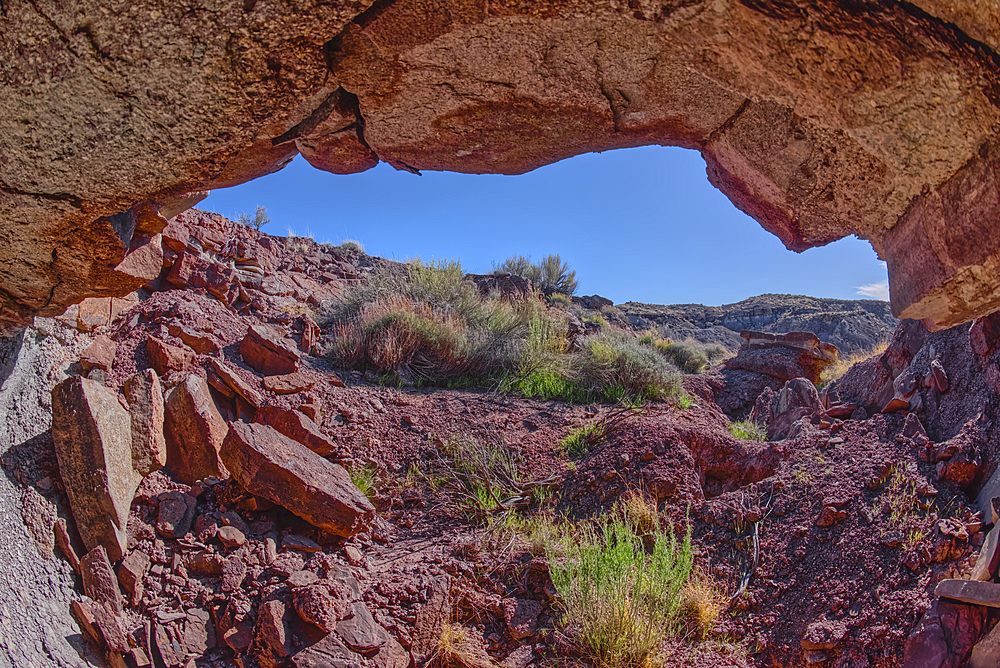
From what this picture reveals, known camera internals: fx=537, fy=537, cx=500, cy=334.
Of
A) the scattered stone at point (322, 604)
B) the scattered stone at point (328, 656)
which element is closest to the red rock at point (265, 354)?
the scattered stone at point (322, 604)

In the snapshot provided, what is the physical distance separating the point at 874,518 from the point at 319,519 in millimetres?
3480

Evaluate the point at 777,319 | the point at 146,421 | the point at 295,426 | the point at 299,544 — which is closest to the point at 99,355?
the point at 146,421

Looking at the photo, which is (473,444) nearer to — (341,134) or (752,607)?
(752,607)

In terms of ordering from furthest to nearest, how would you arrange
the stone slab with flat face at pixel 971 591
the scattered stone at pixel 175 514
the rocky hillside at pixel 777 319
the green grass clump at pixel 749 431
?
1. the rocky hillside at pixel 777 319
2. the green grass clump at pixel 749 431
3. the scattered stone at pixel 175 514
4. the stone slab with flat face at pixel 971 591

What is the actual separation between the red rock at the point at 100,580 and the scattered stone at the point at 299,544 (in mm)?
850

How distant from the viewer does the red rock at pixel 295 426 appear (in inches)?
157

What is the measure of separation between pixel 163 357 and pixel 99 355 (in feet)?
1.52

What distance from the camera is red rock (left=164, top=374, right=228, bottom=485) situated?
3510 millimetres

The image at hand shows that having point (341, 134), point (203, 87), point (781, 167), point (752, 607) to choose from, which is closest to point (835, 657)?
point (752, 607)

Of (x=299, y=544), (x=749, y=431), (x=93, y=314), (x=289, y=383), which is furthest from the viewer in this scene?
(x=749, y=431)

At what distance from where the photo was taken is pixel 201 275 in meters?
5.45

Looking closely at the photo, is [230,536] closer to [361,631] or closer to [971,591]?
[361,631]

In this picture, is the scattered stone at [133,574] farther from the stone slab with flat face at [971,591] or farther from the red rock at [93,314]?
the stone slab with flat face at [971,591]

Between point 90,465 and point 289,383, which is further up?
point 289,383
